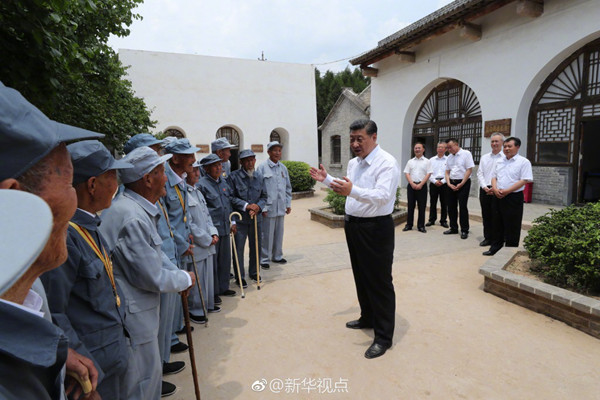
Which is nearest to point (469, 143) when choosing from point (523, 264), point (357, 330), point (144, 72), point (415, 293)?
point (523, 264)

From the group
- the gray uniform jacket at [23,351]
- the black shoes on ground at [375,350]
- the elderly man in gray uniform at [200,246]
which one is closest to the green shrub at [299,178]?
the elderly man in gray uniform at [200,246]

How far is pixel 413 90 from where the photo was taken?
1246 centimetres

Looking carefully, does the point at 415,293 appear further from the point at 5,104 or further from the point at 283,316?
the point at 5,104

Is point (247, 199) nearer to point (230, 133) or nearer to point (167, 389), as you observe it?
point (167, 389)

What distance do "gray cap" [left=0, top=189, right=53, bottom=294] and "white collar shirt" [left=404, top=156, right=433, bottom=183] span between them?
7.97 meters

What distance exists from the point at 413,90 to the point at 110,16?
9.65 meters

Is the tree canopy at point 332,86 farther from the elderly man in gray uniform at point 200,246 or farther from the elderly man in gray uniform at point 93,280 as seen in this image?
the elderly man in gray uniform at point 93,280

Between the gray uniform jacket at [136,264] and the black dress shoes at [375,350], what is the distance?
1828mm

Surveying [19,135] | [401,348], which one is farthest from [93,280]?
[401,348]

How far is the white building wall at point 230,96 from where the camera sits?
611 inches

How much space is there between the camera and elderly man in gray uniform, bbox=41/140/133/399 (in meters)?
1.58

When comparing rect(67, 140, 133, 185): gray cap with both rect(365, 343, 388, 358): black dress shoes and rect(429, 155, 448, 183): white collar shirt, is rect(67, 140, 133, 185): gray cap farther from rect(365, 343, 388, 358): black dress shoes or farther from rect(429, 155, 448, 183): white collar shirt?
rect(429, 155, 448, 183): white collar shirt

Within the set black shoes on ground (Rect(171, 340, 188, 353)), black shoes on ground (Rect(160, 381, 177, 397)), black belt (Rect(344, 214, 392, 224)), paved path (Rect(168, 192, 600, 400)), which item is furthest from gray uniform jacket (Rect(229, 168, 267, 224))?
black shoes on ground (Rect(160, 381, 177, 397))

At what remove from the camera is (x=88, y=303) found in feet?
5.55
